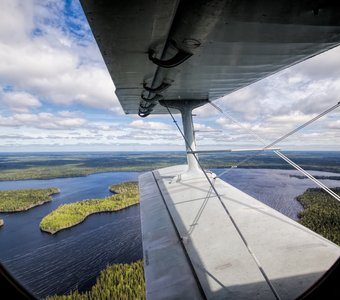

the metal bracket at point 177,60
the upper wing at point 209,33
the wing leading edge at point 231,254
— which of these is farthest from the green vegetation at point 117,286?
the metal bracket at point 177,60

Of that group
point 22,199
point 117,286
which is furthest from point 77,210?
point 117,286

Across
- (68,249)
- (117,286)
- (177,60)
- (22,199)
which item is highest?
(177,60)

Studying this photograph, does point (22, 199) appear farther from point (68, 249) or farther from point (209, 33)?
point (209, 33)

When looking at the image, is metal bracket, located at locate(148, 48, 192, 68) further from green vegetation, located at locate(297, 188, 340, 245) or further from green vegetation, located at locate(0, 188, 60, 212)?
green vegetation, located at locate(0, 188, 60, 212)

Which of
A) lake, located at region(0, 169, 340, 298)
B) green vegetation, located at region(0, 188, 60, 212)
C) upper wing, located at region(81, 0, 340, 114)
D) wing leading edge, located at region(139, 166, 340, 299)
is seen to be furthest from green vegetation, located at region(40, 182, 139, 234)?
upper wing, located at region(81, 0, 340, 114)

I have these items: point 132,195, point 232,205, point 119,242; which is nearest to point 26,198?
point 132,195

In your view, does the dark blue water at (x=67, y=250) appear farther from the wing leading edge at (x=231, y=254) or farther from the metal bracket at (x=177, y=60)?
the metal bracket at (x=177, y=60)
